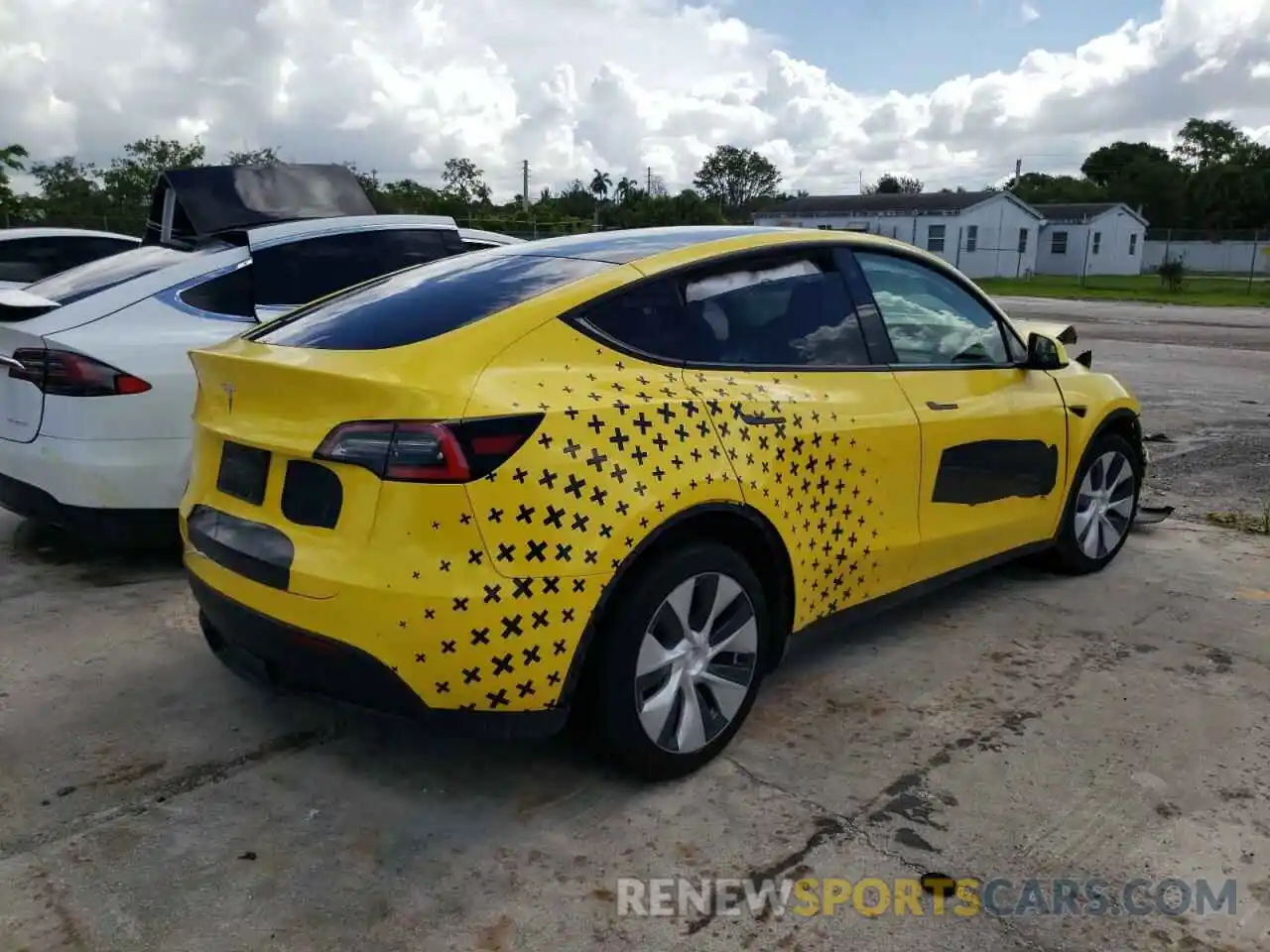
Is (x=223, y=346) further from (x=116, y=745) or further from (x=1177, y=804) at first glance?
(x=1177, y=804)

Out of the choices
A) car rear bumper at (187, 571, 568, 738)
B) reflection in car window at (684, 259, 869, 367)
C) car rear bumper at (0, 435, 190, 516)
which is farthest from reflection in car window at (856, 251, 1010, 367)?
car rear bumper at (0, 435, 190, 516)

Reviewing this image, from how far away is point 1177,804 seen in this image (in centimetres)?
299

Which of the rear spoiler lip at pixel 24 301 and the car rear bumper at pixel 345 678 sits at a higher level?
the rear spoiler lip at pixel 24 301

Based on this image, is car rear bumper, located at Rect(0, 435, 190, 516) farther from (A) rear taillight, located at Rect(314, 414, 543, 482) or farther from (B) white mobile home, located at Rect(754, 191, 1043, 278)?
(B) white mobile home, located at Rect(754, 191, 1043, 278)

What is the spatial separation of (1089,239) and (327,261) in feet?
190

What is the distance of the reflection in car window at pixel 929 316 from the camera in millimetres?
3824

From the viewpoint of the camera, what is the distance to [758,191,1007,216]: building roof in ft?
173

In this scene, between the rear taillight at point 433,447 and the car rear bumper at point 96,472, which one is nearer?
the rear taillight at point 433,447

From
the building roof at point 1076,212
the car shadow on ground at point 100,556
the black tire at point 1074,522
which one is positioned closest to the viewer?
the black tire at point 1074,522

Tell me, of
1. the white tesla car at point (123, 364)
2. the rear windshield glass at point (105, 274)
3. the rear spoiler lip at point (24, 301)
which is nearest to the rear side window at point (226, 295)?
the white tesla car at point (123, 364)

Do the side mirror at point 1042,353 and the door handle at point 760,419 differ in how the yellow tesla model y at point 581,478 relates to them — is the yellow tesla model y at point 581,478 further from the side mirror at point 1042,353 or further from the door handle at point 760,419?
the side mirror at point 1042,353

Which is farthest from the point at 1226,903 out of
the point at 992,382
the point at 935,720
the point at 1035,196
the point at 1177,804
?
the point at 1035,196

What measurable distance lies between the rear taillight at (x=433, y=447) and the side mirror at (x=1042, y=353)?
2676mm

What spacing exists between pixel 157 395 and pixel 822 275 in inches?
116
